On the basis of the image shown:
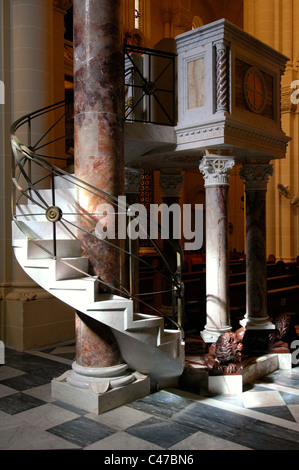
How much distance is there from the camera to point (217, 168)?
19.1 feet

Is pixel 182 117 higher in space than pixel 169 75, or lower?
lower

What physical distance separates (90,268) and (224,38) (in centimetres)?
308

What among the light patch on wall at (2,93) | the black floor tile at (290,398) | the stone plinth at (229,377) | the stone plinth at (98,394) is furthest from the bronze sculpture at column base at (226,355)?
the light patch on wall at (2,93)

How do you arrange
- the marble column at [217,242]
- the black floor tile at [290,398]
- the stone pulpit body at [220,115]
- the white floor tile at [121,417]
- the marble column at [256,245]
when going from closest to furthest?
1. the white floor tile at [121,417]
2. the black floor tile at [290,398]
3. the stone pulpit body at [220,115]
4. the marble column at [217,242]
5. the marble column at [256,245]

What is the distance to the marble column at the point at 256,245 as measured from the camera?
655cm

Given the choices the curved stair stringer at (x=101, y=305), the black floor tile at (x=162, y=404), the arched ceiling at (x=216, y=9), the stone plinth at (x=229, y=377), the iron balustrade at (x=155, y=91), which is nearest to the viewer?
the curved stair stringer at (x=101, y=305)

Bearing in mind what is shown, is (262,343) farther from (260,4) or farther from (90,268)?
(260,4)

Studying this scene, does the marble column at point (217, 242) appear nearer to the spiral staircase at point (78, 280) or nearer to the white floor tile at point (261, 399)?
the spiral staircase at point (78, 280)

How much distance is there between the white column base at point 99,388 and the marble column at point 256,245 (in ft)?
7.52

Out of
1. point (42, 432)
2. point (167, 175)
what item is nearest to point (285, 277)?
point (167, 175)

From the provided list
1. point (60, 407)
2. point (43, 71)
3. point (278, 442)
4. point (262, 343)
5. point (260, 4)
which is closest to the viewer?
point (278, 442)

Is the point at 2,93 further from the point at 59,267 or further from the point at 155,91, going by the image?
the point at 59,267

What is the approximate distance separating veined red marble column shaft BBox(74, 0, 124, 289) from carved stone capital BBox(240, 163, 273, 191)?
250 centimetres

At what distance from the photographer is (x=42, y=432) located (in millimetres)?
3979
